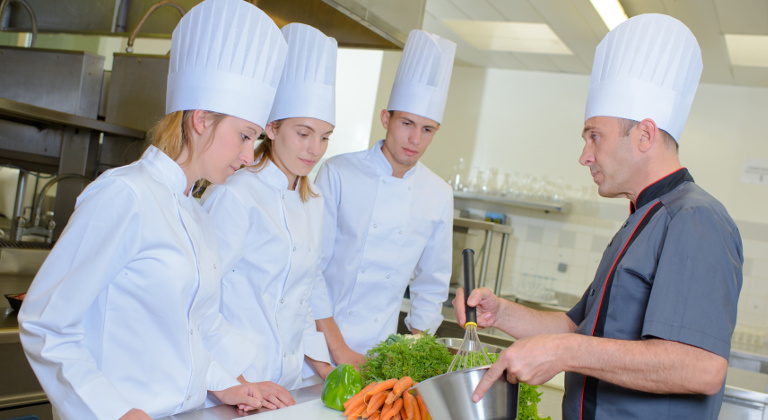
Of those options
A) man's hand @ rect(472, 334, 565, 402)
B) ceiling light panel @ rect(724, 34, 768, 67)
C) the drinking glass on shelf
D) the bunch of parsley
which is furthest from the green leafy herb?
the drinking glass on shelf

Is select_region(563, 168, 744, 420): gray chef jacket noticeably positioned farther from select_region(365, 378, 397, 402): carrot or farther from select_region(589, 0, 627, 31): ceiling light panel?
select_region(589, 0, 627, 31): ceiling light panel

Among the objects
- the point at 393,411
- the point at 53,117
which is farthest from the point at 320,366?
the point at 53,117

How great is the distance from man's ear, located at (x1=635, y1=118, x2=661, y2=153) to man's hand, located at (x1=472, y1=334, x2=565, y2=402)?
0.44 metres

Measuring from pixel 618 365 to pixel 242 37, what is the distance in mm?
998

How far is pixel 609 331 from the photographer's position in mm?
1170

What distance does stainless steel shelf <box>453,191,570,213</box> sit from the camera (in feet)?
17.2

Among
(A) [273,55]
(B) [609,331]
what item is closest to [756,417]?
(B) [609,331]

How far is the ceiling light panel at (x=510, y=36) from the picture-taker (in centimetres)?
446

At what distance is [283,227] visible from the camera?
1.61 m

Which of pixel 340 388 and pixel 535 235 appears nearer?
pixel 340 388

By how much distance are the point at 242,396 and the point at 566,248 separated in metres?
4.66

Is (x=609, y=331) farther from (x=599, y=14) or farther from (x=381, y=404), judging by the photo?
(x=599, y=14)

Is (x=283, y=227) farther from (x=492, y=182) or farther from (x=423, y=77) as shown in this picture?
(x=492, y=182)

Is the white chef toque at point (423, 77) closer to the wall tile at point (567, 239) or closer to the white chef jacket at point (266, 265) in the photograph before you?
the white chef jacket at point (266, 265)
